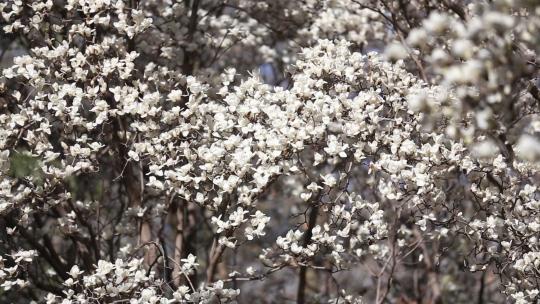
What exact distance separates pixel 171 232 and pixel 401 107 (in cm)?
567

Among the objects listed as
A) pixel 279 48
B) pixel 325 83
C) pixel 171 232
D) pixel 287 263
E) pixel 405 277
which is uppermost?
pixel 325 83

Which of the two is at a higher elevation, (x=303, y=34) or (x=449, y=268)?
(x=303, y=34)

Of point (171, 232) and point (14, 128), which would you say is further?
point (171, 232)

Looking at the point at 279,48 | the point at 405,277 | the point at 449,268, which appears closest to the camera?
the point at 279,48

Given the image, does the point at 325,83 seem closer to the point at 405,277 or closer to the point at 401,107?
the point at 401,107

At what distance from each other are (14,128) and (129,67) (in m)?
0.87

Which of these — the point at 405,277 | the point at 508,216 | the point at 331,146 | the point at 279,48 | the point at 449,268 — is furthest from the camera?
the point at 405,277

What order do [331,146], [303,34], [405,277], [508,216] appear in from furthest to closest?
[405,277] < [303,34] < [508,216] < [331,146]

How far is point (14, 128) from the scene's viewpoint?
186 inches

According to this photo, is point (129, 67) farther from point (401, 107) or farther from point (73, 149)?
point (401, 107)

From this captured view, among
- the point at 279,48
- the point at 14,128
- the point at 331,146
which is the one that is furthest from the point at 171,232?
the point at 331,146

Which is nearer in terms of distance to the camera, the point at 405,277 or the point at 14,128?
the point at 14,128

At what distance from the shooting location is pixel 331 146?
Answer: 4.34 metres

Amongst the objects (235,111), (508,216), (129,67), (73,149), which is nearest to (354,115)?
(235,111)
